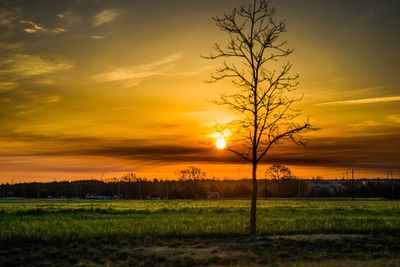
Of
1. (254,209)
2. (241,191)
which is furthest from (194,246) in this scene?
(241,191)

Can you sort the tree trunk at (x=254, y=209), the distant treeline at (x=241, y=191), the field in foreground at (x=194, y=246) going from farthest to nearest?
the distant treeline at (x=241, y=191)
the tree trunk at (x=254, y=209)
the field in foreground at (x=194, y=246)

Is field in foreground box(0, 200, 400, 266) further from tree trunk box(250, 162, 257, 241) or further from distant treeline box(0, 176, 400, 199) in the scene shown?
distant treeline box(0, 176, 400, 199)

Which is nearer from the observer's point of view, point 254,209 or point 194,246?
point 194,246

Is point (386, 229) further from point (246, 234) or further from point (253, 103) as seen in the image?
point (253, 103)

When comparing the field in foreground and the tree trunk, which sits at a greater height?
the tree trunk

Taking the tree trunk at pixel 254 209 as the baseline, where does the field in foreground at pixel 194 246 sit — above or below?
below

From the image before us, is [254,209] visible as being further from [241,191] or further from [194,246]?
[241,191]

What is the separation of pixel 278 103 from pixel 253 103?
1.39 m

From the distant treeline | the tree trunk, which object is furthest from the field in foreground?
the distant treeline

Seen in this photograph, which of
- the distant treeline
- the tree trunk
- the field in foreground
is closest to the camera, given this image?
the field in foreground

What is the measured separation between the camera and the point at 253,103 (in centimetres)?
2664

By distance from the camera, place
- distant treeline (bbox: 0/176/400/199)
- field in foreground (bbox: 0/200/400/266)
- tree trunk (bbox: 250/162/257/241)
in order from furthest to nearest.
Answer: distant treeline (bbox: 0/176/400/199)
tree trunk (bbox: 250/162/257/241)
field in foreground (bbox: 0/200/400/266)

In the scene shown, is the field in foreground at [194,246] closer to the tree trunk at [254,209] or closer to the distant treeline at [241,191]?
the tree trunk at [254,209]

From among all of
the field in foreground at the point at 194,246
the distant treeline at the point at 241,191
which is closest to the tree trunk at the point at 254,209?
the field in foreground at the point at 194,246
